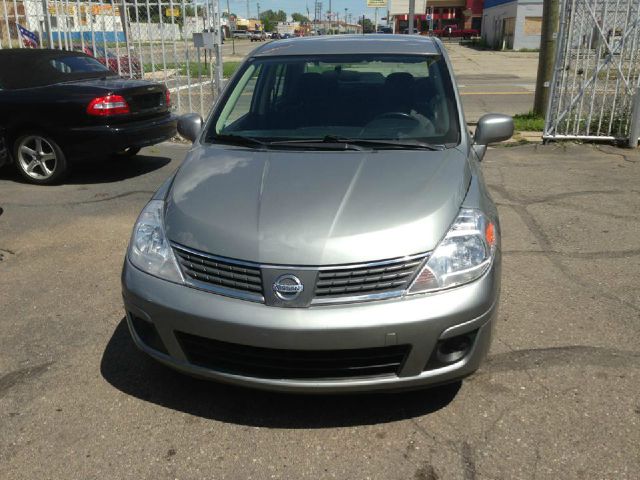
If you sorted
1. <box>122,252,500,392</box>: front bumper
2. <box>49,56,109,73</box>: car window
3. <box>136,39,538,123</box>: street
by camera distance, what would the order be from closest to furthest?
<box>122,252,500,392</box>: front bumper < <box>49,56,109,73</box>: car window < <box>136,39,538,123</box>: street

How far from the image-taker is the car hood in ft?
8.64

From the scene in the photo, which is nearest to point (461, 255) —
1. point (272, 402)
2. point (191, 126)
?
point (272, 402)

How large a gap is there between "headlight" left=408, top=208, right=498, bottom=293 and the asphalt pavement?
2.34 ft

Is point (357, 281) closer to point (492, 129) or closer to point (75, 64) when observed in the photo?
point (492, 129)

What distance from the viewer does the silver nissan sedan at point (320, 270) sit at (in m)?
2.56

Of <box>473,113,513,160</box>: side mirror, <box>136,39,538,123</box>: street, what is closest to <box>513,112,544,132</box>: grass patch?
<box>136,39,538,123</box>: street

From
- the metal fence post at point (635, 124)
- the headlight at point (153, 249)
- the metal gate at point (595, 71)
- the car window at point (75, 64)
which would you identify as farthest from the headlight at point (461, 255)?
the metal fence post at point (635, 124)

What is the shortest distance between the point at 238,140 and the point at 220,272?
1296 millimetres

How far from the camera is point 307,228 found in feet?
8.83

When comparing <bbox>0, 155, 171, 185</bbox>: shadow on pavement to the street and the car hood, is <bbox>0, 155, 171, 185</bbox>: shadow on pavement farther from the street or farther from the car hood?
the car hood

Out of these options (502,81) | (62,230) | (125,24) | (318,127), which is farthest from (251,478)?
(502,81)

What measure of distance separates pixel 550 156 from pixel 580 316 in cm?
554

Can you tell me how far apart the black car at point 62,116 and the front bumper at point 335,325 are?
4.88 m

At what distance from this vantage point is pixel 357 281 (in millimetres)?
2578
